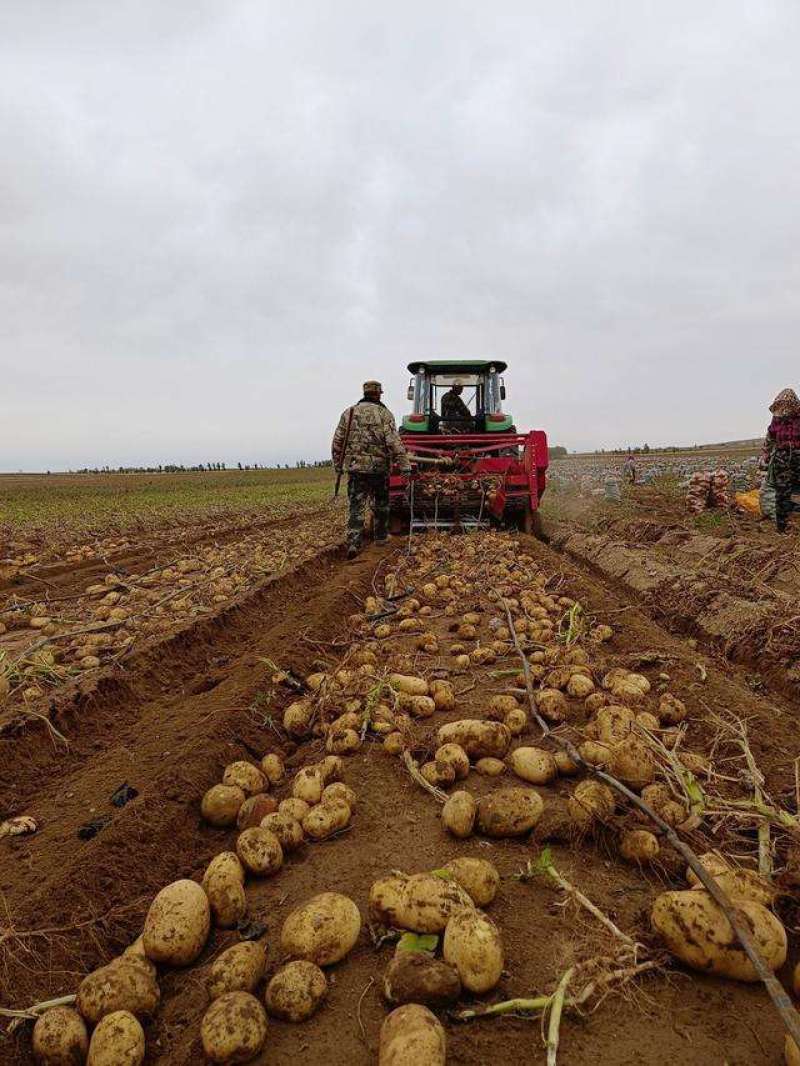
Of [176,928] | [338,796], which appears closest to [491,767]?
[338,796]

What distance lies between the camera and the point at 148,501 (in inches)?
894

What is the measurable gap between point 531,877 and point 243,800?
1261mm

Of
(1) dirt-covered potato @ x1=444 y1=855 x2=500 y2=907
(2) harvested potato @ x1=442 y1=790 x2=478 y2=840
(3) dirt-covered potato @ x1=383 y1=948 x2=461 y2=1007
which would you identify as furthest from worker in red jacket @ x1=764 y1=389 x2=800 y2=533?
(3) dirt-covered potato @ x1=383 y1=948 x2=461 y2=1007

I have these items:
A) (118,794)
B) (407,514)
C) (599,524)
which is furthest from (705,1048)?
(599,524)

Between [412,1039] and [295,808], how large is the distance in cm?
112

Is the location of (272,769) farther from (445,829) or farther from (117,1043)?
(117,1043)

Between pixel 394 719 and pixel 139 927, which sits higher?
pixel 394 719

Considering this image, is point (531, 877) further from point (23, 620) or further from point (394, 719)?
point (23, 620)

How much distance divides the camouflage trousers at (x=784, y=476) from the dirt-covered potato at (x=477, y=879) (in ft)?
32.4

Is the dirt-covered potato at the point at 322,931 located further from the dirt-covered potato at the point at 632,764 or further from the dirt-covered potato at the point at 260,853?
the dirt-covered potato at the point at 632,764

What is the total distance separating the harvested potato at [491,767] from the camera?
262cm

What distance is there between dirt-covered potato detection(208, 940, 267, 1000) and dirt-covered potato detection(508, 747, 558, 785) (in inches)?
51.6

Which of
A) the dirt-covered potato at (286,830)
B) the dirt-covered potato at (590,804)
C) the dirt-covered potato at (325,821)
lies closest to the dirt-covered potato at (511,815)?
the dirt-covered potato at (590,804)

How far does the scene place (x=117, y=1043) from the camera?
1.45m
